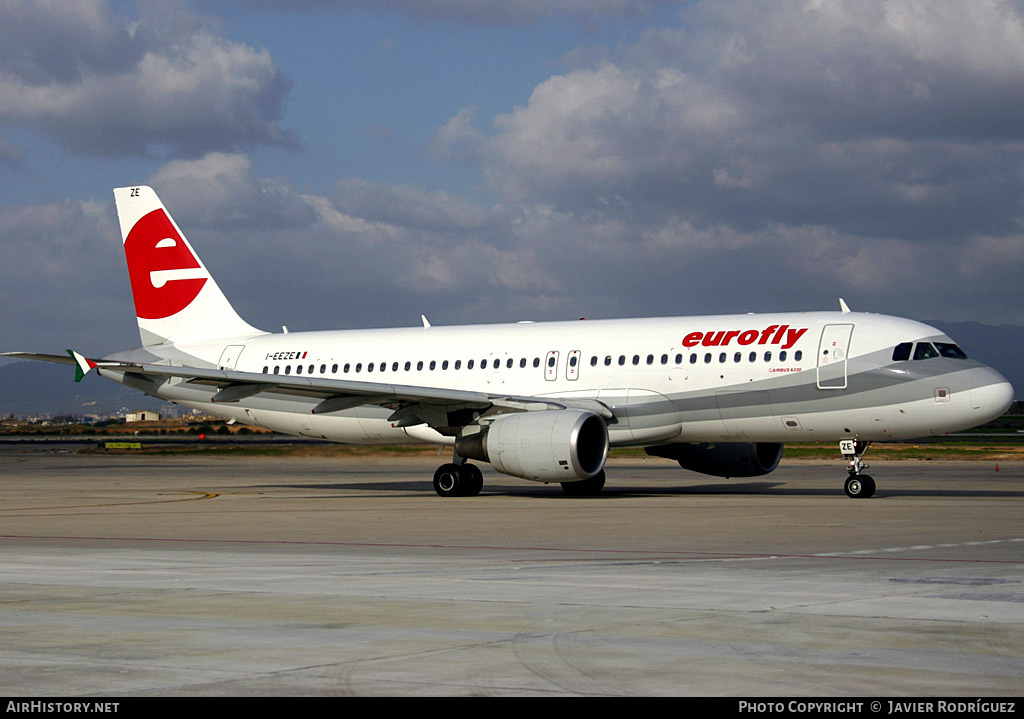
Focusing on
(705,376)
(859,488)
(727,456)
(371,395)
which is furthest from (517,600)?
(727,456)

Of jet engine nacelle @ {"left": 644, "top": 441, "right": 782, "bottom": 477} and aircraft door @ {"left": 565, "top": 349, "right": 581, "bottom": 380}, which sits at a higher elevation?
aircraft door @ {"left": 565, "top": 349, "right": 581, "bottom": 380}

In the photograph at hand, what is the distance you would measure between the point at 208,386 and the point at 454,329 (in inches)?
257

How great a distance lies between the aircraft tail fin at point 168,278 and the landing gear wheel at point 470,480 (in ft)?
30.6

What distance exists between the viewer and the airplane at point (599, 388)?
25.5m

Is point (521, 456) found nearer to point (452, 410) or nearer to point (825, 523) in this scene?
point (452, 410)

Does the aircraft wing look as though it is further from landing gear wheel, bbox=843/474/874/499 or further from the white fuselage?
landing gear wheel, bbox=843/474/874/499

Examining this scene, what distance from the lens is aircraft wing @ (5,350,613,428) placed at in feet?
89.7

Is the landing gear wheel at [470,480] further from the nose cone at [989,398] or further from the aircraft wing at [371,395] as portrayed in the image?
the nose cone at [989,398]

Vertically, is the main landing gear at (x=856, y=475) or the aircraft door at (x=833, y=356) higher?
the aircraft door at (x=833, y=356)

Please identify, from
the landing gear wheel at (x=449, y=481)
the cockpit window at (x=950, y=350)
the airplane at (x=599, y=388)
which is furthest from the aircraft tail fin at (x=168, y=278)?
the cockpit window at (x=950, y=350)

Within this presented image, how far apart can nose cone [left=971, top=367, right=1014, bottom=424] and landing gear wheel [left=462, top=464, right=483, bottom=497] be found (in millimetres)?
10660

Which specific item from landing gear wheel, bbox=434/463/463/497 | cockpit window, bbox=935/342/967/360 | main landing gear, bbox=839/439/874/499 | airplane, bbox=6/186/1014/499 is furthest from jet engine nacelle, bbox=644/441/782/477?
cockpit window, bbox=935/342/967/360

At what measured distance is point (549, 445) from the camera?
25422mm

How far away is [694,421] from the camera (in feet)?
88.7
